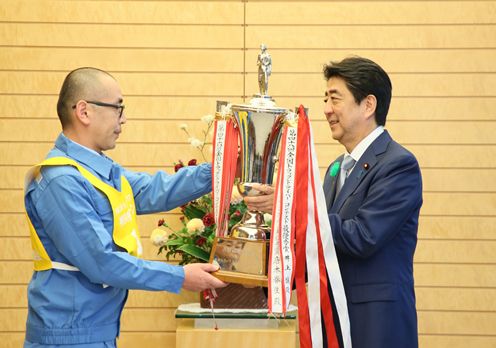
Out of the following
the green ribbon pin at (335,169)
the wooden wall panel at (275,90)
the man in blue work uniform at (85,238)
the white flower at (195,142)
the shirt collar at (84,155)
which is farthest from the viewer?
the wooden wall panel at (275,90)

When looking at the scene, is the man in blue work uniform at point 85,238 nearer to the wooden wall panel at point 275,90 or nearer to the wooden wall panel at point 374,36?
the wooden wall panel at point 275,90

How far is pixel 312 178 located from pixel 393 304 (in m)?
0.46

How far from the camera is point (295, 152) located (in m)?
2.42

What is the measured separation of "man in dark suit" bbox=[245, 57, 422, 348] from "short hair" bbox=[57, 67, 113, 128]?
60cm

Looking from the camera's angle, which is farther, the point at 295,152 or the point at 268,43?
the point at 268,43

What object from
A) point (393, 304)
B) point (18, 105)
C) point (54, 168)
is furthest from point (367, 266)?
point (18, 105)

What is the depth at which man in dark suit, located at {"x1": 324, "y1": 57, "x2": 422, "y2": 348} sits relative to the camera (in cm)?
240

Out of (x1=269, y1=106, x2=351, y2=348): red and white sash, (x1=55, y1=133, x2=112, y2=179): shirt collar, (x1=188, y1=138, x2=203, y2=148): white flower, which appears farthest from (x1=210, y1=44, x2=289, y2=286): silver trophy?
(x1=188, y1=138, x2=203, y2=148): white flower

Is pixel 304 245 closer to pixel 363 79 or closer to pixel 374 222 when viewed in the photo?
pixel 374 222

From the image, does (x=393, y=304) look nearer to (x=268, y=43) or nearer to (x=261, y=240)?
(x=261, y=240)

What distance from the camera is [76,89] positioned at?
7.80ft

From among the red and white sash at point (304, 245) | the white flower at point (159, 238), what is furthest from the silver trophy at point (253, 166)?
the white flower at point (159, 238)

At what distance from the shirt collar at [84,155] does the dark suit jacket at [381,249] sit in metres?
0.73

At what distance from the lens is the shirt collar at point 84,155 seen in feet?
7.70
